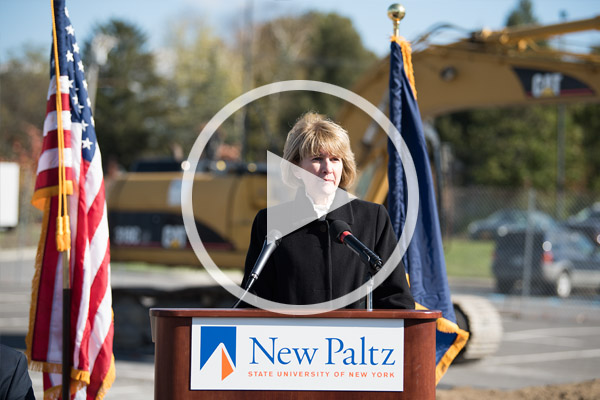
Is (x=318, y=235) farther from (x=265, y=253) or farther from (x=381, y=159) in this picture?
(x=381, y=159)

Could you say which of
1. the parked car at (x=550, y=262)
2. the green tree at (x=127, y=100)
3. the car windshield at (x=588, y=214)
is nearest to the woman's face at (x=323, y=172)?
the parked car at (x=550, y=262)

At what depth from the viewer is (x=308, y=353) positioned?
3.12 metres

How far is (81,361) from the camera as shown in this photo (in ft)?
15.8

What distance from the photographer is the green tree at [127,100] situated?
50375mm

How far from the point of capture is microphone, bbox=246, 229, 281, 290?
130 inches

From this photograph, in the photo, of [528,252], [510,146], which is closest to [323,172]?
[528,252]

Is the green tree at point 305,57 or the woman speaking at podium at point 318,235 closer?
the woman speaking at podium at point 318,235

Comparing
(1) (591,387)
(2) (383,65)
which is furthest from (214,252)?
(1) (591,387)

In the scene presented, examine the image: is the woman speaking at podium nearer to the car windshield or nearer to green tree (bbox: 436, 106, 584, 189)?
the car windshield

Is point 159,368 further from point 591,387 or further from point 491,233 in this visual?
point 491,233

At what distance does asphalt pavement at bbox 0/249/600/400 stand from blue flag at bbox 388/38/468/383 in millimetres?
3384

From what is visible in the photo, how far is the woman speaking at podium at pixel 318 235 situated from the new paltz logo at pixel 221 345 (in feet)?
1.42

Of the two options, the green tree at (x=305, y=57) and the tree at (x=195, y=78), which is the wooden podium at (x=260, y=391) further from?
the green tree at (x=305, y=57)

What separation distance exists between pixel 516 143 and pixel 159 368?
140 feet
